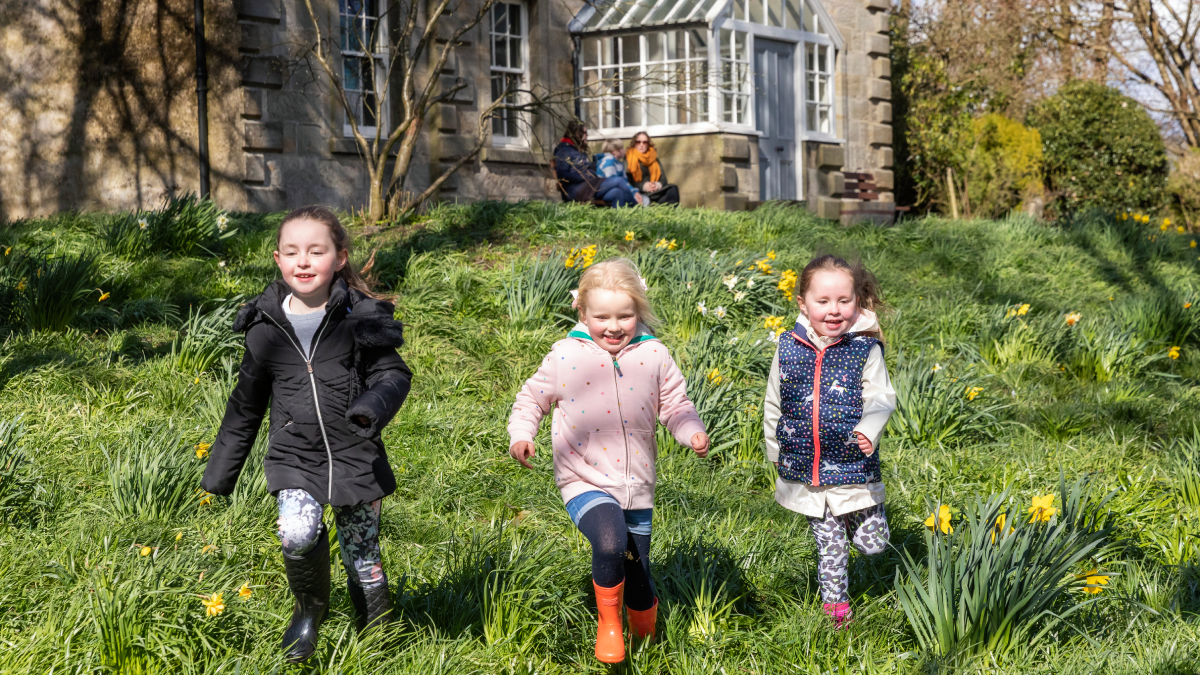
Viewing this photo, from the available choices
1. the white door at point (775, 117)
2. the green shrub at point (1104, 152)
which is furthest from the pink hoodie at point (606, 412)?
the green shrub at point (1104, 152)

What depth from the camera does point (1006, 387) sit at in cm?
606

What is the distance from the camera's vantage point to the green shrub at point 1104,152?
17578 mm

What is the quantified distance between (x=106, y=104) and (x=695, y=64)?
7.23m

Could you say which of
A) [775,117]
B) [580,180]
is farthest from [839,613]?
[775,117]

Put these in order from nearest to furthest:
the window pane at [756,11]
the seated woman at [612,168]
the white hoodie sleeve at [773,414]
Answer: the white hoodie sleeve at [773,414]
the seated woman at [612,168]
the window pane at [756,11]

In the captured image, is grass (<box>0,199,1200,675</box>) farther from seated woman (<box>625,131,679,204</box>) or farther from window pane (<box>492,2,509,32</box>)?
window pane (<box>492,2,509,32</box>)

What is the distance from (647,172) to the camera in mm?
13031

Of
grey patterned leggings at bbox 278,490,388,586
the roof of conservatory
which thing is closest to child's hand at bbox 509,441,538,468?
grey patterned leggings at bbox 278,490,388,586

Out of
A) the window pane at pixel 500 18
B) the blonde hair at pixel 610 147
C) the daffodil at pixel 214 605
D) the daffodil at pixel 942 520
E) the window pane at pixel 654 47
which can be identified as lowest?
the daffodil at pixel 214 605

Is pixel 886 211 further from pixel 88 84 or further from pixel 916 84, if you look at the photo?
pixel 88 84

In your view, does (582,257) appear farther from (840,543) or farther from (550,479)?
(840,543)

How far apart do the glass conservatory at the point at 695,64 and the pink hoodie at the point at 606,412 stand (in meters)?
10.7

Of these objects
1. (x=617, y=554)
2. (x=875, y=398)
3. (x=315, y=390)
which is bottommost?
(x=617, y=554)

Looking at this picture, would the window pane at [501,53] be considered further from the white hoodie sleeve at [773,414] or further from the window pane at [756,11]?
the white hoodie sleeve at [773,414]
